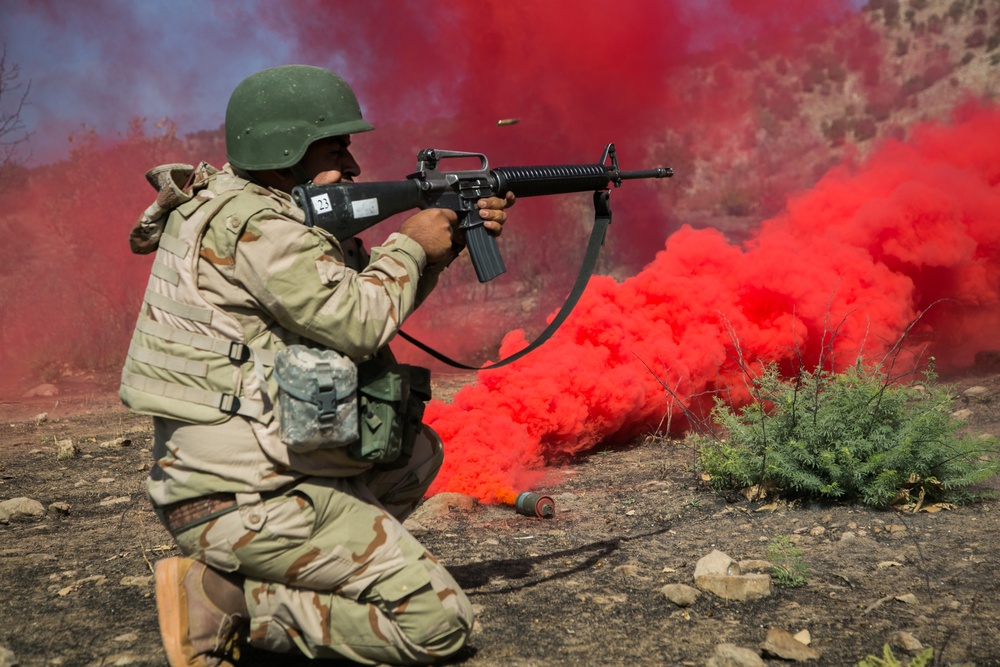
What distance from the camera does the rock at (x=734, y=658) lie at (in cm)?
275

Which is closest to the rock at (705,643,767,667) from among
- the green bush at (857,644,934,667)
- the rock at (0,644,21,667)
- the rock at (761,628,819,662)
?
the rock at (761,628,819,662)

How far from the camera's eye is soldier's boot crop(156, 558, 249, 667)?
8.80 feet

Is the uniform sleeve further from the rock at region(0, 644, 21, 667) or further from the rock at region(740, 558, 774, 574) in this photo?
the rock at region(740, 558, 774, 574)

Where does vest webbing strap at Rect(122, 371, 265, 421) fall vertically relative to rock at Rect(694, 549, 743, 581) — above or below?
above

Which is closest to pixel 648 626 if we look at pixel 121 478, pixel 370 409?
pixel 370 409

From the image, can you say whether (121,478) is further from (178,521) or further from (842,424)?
(842,424)

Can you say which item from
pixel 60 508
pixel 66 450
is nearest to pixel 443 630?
pixel 60 508

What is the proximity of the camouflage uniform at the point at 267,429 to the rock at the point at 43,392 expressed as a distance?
7889 millimetres

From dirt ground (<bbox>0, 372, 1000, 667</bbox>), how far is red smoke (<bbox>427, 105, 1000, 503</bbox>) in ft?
1.86

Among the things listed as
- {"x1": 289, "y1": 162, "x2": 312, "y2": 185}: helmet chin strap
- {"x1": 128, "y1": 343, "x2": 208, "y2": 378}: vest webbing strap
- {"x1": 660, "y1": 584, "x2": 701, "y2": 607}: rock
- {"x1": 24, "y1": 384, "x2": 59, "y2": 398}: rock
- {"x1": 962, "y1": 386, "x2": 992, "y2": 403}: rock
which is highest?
{"x1": 289, "y1": 162, "x2": 312, "y2": 185}: helmet chin strap

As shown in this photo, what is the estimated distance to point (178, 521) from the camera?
2.78 m

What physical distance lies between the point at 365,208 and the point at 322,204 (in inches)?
6.8

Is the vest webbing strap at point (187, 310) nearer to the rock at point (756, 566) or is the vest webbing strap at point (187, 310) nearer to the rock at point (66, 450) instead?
the rock at point (756, 566)

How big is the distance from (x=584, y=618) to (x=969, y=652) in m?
1.26
